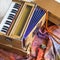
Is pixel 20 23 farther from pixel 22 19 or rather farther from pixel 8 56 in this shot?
pixel 8 56

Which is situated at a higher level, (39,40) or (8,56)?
(39,40)

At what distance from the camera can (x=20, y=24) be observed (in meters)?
1.50

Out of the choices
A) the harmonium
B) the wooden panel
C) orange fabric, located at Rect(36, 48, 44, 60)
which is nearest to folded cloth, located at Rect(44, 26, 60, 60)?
orange fabric, located at Rect(36, 48, 44, 60)

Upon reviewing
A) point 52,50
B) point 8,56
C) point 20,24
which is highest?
point 20,24

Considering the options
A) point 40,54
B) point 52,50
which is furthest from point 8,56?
point 52,50

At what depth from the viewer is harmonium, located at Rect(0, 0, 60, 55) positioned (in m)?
1.43

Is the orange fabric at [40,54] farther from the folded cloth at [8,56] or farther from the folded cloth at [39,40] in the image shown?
the folded cloth at [8,56]

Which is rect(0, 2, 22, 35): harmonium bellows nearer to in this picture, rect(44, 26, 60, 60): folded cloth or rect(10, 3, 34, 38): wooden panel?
rect(10, 3, 34, 38): wooden panel

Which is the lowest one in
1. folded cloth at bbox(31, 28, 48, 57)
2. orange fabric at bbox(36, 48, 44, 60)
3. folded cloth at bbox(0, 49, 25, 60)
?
folded cloth at bbox(0, 49, 25, 60)

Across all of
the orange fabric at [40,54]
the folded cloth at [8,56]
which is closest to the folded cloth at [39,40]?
the orange fabric at [40,54]

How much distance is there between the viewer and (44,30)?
1714 mm

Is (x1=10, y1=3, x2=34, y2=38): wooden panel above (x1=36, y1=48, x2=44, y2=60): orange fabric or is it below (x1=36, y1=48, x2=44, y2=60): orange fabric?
above

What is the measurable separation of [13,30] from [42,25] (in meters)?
0.35

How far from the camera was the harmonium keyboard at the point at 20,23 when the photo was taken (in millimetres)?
1430
